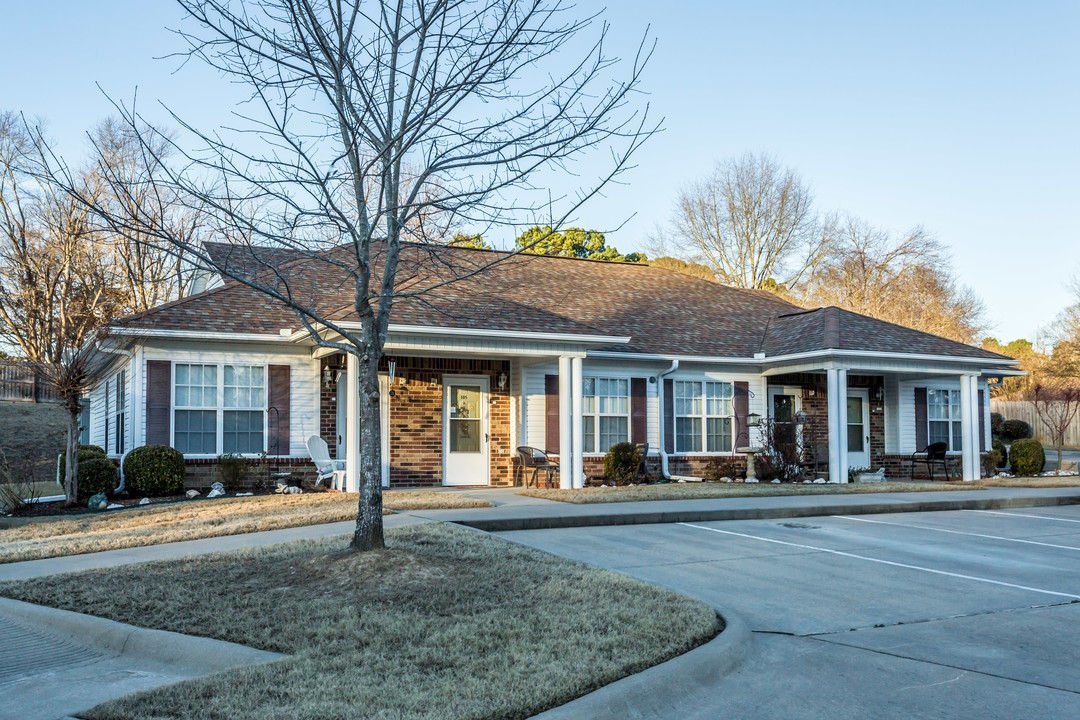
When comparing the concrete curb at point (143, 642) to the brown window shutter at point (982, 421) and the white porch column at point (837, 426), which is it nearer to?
the white porch column at point (837, 426)

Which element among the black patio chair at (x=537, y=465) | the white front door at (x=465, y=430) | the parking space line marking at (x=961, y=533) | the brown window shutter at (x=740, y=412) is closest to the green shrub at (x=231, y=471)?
the white front door at (x=465, y=430)

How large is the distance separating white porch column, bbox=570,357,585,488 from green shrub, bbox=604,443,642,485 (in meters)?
1.14

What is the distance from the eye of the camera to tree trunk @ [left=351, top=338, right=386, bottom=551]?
24.7ft

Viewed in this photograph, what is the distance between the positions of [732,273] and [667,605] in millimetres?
35223

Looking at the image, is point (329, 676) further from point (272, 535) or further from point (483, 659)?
point (272, 535)

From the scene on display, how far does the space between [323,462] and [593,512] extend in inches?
231

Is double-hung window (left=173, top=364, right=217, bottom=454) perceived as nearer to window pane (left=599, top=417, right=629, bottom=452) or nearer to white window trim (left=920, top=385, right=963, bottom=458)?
window pane (left=599, top=417, right=629, bottom=452)

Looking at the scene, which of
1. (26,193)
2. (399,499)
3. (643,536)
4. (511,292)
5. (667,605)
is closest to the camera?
(667,605)

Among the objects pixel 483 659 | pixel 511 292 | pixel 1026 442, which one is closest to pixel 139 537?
pixel 483 659

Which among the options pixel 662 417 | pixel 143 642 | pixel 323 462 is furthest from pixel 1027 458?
pixel 143 642

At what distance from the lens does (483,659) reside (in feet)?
16.7

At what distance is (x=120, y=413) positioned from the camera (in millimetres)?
17531

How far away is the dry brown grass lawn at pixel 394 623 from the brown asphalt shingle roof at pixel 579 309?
19.7 ft

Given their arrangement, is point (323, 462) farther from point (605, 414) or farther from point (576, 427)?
point (605, 414)
